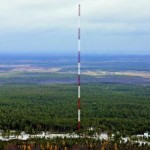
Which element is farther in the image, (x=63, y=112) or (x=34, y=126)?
(x=63, y=112)

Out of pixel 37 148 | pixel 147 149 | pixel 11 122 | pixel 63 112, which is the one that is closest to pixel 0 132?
pixel 11 122

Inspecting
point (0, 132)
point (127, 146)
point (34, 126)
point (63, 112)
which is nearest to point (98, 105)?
point (63, 112)

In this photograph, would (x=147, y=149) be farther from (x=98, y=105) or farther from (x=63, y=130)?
(x=98, y=105)

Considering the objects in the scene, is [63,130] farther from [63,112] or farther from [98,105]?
[98,105]

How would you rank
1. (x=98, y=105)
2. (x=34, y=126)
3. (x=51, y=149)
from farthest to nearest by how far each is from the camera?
(x=98, y=105) < (x=34, y=126) < (x=51, y=149)

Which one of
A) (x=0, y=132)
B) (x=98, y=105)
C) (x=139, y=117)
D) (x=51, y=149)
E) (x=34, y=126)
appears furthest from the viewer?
(x=98, y=105)

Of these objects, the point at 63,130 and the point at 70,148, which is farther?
the point at 63,130

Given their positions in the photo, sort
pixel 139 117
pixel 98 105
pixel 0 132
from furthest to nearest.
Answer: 1. pixel 98 105
2. pixel 139 117
3. pixel 0 132
